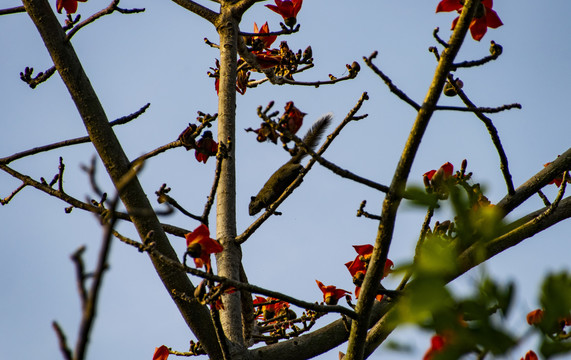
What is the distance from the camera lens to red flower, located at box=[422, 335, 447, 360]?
1.09 m

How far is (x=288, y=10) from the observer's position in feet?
13.1

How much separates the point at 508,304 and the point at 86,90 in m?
2.17

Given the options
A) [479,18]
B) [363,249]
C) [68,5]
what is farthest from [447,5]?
[68,5]

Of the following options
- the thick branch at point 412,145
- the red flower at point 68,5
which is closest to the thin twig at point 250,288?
the thick branch at point 412,145

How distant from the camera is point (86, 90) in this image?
265 centimetres

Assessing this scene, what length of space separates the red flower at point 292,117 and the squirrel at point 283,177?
1189mm

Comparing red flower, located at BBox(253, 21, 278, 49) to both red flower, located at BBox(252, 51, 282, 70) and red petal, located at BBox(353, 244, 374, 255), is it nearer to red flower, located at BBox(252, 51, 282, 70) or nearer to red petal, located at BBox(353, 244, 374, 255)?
red flower, located at BBox(252, 51, 282, 70)

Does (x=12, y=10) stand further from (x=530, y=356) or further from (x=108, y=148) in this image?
(x=530, y=356)

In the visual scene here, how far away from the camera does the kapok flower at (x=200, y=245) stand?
98.3 inches

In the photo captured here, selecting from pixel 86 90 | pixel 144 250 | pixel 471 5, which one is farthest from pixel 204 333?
pixel 471 5

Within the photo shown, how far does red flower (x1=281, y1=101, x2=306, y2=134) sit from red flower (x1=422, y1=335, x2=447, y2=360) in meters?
1.16

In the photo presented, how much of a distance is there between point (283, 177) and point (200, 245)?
129 centimetres

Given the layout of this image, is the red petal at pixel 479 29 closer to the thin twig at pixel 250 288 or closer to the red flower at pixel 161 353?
the thin twig at pixel 250 288

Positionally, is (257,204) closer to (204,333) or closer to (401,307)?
(204,333)
